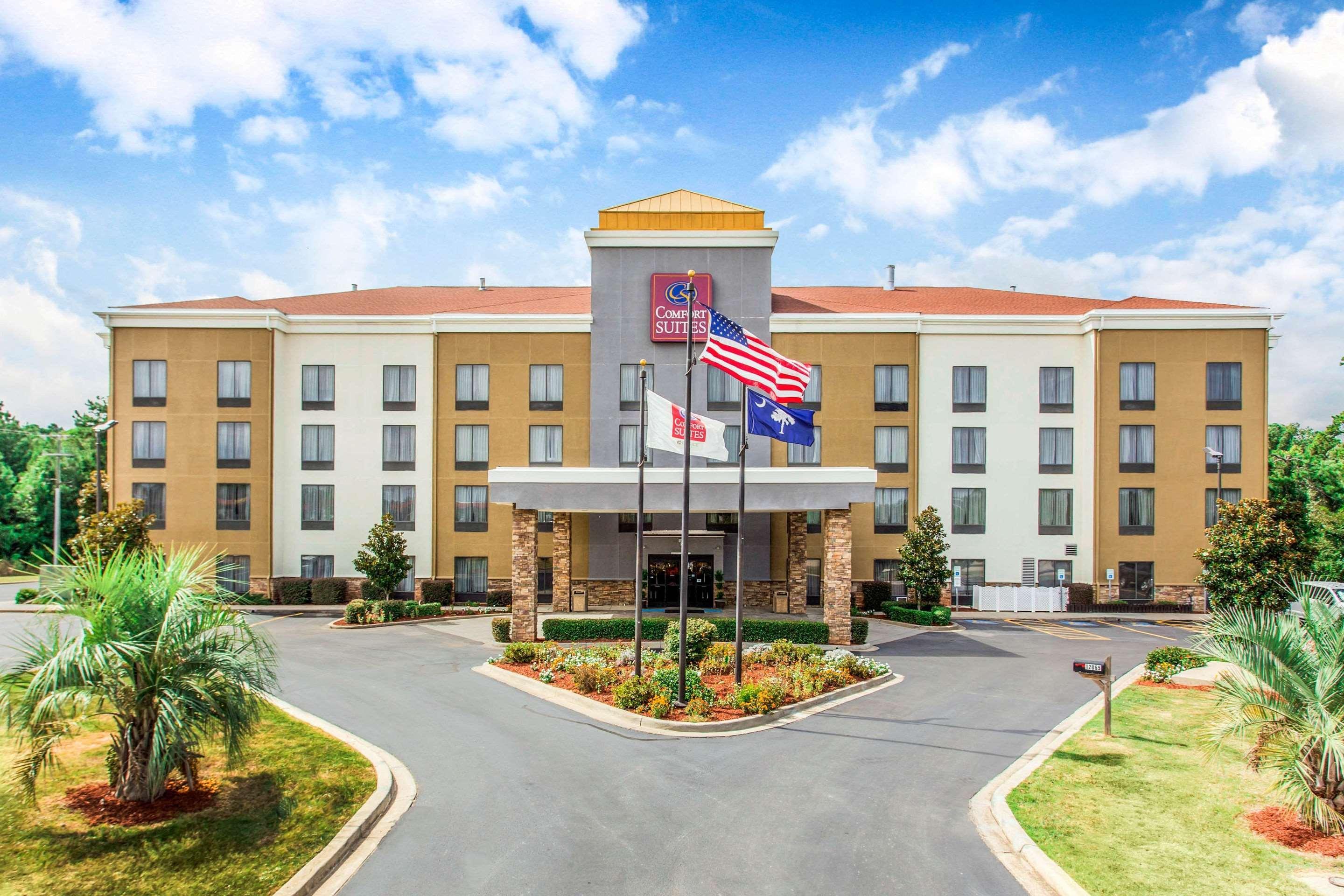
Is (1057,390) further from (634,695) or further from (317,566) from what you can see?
(317,566)

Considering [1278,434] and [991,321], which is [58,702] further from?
[1278,434]

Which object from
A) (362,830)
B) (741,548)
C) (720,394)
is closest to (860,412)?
(720,394)

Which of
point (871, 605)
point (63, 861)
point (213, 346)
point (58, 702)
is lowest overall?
point (871, 605)

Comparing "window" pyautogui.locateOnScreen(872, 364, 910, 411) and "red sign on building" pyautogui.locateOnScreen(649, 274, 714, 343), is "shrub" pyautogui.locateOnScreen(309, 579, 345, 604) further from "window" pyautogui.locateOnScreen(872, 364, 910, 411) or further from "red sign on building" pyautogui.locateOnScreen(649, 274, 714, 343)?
"window" pyautogui.locateOnScreen(872, 364, 910, 411)

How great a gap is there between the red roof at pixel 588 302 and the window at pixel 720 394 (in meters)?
5.25

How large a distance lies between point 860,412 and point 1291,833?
28567 mm

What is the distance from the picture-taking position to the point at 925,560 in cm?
3366

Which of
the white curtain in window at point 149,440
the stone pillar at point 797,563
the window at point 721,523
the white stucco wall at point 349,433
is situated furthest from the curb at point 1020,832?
the white curtain in window at point 149,440

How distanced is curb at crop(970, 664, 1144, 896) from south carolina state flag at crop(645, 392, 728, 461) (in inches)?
355

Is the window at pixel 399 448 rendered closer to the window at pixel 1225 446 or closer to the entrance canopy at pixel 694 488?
the entrance canopy at pixel 694 488

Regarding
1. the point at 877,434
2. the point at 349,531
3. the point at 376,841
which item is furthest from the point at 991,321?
the point at 376,841

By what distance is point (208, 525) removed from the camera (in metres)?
37.5

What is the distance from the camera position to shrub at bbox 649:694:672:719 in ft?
52.7

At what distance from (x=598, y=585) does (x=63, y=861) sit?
26.3 metres
